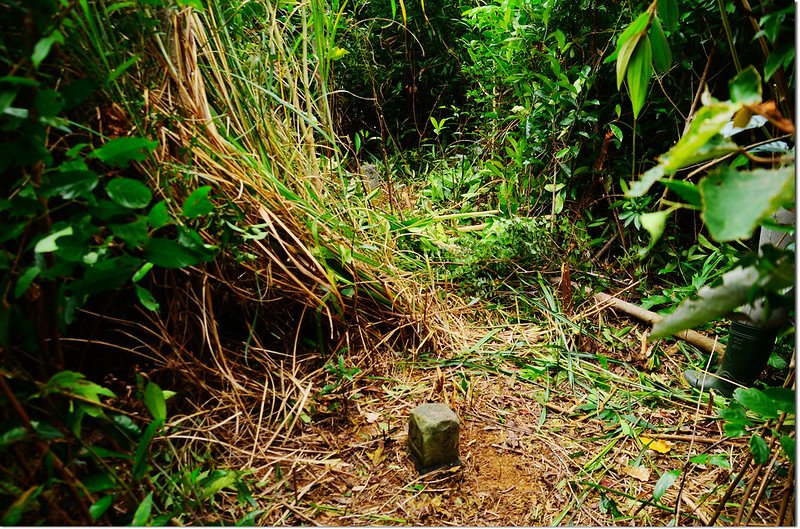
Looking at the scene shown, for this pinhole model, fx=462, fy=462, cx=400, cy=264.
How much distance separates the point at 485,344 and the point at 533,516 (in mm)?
641

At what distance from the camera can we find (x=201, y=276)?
3.49 ft

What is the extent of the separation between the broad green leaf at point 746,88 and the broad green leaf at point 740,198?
0.08m

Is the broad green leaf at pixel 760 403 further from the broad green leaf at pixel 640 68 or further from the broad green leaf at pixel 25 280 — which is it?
the broad green leaf at pixel 25 280

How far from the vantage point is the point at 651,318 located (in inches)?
63.4

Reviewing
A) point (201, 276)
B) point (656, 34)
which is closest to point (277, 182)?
point (201, 276)

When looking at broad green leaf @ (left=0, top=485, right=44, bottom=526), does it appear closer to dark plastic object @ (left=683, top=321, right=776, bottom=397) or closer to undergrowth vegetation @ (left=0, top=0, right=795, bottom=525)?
undergrowth vegetation @ (left=0, top=0, right=795, bottom=525)

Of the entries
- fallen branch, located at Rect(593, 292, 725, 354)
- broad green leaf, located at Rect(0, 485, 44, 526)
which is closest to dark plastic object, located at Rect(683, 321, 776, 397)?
fallen branch, located at Rect(593, 292, 725, 354)

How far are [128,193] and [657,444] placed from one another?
4.12 ft

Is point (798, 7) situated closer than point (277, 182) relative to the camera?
Yes

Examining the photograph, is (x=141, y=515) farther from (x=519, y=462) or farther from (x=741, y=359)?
(x=741, y=359)

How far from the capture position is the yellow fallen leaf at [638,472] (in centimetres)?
105

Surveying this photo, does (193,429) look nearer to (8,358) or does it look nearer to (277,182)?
(8,358)

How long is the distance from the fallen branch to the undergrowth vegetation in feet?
0.04

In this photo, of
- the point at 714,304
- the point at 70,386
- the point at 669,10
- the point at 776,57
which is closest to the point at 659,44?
the point at 669,10
